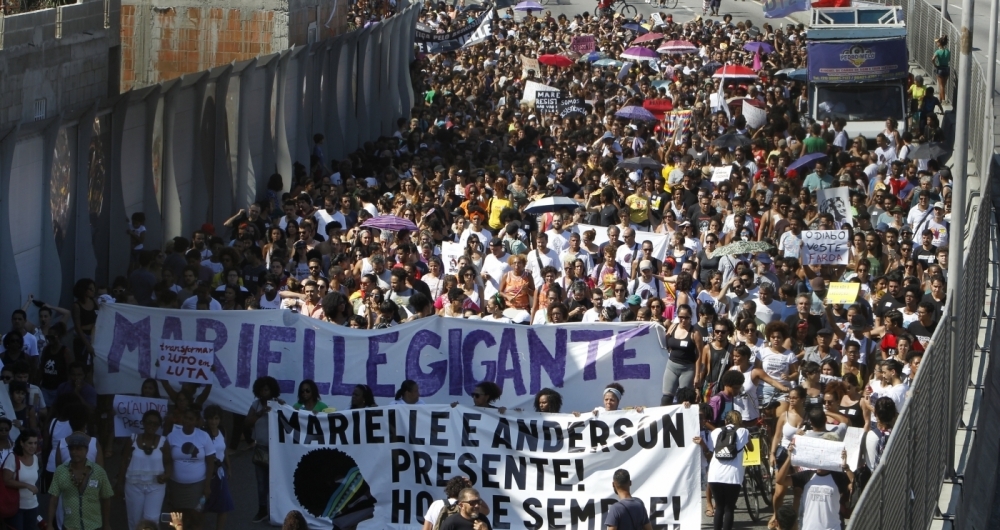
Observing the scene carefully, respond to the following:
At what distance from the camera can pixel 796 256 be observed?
1766 centimetres

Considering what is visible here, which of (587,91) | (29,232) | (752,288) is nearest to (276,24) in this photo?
(587,91)

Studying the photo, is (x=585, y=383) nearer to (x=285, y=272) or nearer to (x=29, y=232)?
(x=285, y=272)

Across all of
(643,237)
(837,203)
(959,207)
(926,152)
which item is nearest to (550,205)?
(643,237)

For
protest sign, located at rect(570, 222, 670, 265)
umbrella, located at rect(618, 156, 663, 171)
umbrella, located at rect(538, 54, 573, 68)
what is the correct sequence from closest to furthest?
protest sign, located at rect(570, 222, 670, 265)
umbrella, located at rect(618, 156, 663, 171)
umbrella, located at rect(538, 54, 573, 68)

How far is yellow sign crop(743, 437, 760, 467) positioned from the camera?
41.6ft

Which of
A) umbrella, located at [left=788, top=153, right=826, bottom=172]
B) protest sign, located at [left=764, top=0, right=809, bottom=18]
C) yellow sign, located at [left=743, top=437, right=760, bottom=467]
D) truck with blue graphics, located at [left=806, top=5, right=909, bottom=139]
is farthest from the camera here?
protest sign, located at [left=764, top=0, right=809, bottom=18]

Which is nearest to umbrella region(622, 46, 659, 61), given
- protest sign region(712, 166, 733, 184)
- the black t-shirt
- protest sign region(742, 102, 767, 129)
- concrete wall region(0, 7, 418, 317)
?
concrete wall region(0, 7, 418, 317)

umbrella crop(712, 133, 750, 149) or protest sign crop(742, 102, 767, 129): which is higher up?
protest sign crop(742, 102, 767, 129)

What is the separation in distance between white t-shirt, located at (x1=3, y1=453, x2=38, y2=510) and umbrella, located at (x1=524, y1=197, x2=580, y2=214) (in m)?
9.41

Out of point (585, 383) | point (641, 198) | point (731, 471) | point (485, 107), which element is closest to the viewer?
point (731, 471)

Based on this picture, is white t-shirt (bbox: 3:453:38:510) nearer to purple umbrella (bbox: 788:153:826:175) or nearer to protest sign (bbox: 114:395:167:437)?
protest sign (bbox: 114:395:167:437)

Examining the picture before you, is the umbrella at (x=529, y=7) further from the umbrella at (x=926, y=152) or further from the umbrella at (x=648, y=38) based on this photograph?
the umbrella at (x=926, y=152)

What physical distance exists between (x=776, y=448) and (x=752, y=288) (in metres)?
3.57

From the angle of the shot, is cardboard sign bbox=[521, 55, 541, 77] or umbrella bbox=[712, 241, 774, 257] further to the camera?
cardboard sign bbox=[521, 55, 541, 77]
